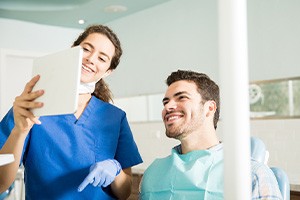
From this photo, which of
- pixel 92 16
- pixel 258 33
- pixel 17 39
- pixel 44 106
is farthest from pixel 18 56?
pixel 44 106

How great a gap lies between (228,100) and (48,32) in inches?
208

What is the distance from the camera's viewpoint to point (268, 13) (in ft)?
10.9

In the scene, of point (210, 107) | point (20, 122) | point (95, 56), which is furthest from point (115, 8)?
point (20, 122)

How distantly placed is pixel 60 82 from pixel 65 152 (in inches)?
19.0

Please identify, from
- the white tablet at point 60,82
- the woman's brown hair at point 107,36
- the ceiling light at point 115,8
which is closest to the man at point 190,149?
the woman's brown hair at point 107,36

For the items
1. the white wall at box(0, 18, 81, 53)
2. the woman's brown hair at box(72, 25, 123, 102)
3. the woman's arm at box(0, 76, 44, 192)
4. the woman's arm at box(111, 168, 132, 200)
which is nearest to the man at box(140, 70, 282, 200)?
the woman's arm at box(111, 168, 132, 200)

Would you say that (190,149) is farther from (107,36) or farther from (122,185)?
(107,36)

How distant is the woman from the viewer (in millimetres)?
1143

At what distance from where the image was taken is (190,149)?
143 centimetres

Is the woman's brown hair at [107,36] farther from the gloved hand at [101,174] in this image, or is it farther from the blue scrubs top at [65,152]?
the gloved hand at [101,174]

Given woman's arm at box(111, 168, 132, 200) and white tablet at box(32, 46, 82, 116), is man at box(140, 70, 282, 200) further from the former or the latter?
white tablet at box(32, 46, 82, 116)

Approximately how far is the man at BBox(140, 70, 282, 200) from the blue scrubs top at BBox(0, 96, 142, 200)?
16 cm

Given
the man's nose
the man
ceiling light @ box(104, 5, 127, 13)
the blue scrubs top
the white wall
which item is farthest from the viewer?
the white wall

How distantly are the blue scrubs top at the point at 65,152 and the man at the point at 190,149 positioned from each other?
16cm
